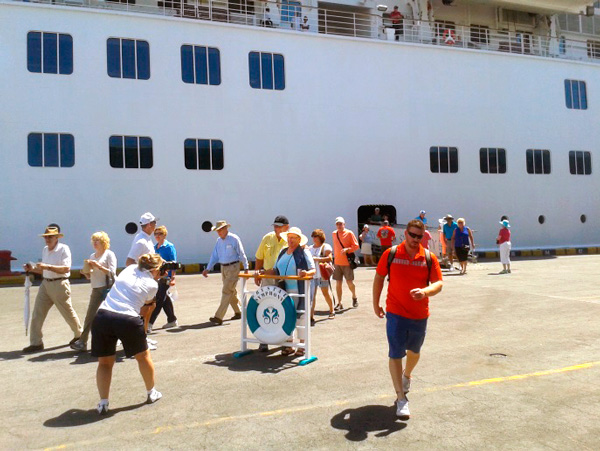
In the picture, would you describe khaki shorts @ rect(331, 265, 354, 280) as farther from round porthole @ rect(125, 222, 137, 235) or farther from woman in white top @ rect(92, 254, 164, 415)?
round porthole @ rect(125, 222, 137, 235)

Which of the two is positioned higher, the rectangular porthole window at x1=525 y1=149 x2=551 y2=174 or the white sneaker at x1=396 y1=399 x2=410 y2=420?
the rectangular porthole window at x1=525 y1=149 x2=551 y2=174

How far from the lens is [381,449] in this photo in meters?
3.87

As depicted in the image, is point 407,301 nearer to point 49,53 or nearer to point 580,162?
point 49,53

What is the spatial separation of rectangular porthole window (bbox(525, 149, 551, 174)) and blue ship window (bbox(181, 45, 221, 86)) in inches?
452

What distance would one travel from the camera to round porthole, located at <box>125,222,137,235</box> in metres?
15.3

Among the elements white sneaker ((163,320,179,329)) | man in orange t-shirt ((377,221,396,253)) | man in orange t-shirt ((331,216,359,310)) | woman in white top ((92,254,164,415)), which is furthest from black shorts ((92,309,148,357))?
man in orange t-shirt ((377,221,396,253))

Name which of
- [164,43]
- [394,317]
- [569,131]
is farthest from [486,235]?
[394,317]

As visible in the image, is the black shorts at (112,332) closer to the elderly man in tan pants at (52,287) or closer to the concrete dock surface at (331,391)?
the concrete dock surface at (331,391)

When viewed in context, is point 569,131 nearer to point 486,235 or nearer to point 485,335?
point 486,235

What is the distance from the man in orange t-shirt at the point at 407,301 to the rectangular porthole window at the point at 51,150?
1254cm

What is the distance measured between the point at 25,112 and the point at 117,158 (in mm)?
2550

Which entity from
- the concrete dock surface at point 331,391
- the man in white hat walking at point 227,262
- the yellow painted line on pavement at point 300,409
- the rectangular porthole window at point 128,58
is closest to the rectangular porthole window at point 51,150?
the rectangular porthole window at point 128,58

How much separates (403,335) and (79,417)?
274cm

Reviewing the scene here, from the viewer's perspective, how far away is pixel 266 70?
17.1 m
